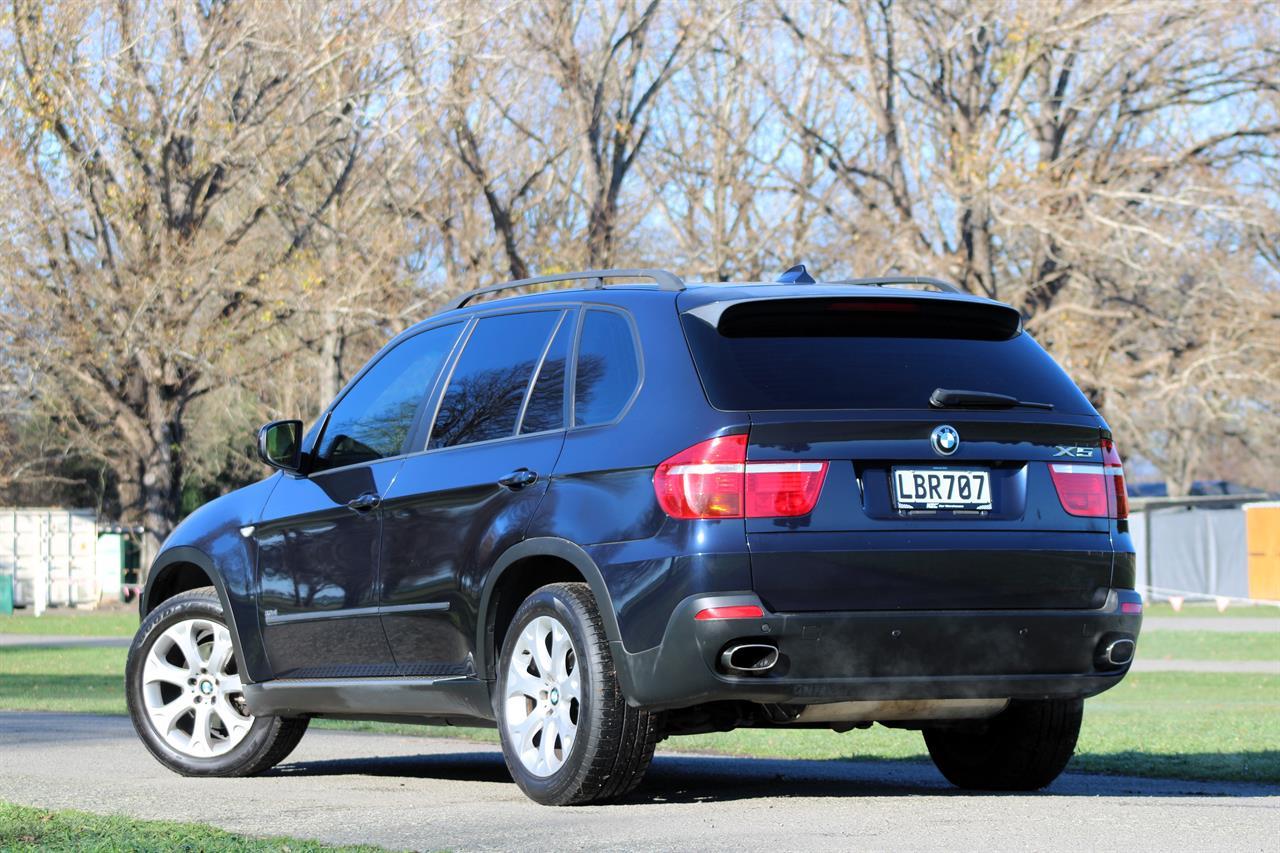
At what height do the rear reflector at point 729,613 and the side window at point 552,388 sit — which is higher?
the side window at point 552,388

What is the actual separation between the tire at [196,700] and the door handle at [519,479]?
6.59 ft

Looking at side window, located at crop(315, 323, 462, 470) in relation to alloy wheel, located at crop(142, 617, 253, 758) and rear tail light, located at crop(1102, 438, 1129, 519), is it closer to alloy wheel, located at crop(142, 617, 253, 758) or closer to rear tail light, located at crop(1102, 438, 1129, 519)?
alloy wheel, located at crop(142, 617, 253, 758)

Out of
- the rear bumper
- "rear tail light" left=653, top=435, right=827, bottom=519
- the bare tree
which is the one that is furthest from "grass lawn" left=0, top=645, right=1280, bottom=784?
the bare tree

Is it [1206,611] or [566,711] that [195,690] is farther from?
[1206,611]

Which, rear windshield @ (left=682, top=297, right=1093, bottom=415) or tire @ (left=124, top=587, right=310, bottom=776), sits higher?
rear windshield @ (left=682, top=297, right=1093, bottom=415)

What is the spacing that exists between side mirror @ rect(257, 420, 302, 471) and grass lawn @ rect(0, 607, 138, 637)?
21.6 metres

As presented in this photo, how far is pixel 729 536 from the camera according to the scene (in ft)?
20.4

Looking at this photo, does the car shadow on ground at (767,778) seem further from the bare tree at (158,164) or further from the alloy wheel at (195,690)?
the bare tree at (158,164)

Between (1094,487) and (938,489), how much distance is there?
682mm

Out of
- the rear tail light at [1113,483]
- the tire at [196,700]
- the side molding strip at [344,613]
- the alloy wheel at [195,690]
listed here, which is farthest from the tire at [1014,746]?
the alloy wheel at [195,690]

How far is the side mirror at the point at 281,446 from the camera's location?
8.23 metres

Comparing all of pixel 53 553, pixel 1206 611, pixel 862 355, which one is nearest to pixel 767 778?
pixel 862 355

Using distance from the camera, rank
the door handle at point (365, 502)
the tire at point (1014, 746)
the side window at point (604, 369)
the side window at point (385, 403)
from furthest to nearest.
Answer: the side window at point (385, 403) → the door handle at point (365, 502) → the tire at point (1014, 746) → the side window at point (604, 369)

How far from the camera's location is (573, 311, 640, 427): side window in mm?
6809
